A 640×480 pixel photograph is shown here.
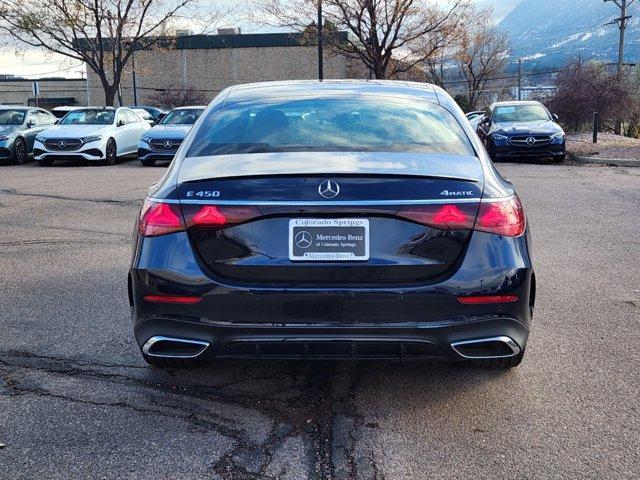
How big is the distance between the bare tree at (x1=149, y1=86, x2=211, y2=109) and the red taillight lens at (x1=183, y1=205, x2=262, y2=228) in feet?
153

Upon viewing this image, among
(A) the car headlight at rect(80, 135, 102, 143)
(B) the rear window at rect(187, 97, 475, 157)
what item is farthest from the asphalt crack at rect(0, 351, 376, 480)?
(A) the car headlight at rect(80, 135, 102, 143)

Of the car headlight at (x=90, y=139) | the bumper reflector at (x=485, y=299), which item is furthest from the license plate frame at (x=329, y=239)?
the car headlight at (x=90, y=139)

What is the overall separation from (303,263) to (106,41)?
30384 millimetres

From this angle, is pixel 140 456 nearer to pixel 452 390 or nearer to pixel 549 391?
pixel 452 390

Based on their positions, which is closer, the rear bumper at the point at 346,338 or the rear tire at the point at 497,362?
the rear bumper at the point at 346,338

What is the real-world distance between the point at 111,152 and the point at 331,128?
15019mm

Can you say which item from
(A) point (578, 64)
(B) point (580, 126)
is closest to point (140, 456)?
(B) point (580, 126)

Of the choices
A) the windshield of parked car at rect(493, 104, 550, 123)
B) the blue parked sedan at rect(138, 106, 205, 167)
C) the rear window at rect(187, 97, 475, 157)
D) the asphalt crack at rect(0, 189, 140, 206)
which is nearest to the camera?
the rear window at rect(187, 97, 475, 157)

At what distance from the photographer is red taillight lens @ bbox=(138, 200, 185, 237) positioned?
3.21 m

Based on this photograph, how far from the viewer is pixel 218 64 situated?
53500 millimetres

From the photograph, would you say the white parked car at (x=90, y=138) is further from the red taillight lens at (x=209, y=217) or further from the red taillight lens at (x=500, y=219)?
the red taillight lens at (x=500, y=219)

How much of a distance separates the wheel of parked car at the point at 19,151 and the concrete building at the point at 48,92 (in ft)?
151

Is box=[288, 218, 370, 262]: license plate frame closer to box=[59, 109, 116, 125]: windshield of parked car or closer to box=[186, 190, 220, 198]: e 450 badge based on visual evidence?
box=[186, 190, 220, 198]: e 450 badge

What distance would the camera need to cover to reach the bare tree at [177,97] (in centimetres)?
4925
